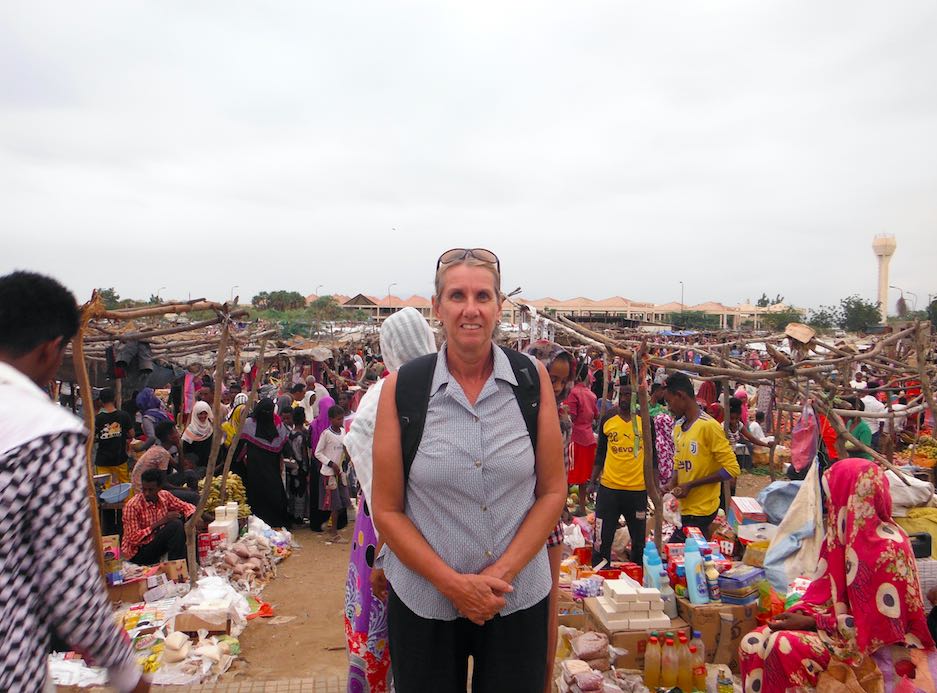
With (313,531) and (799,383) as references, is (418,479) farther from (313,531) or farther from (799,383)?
(313,531)

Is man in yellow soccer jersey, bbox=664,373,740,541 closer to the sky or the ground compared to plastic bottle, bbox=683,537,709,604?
closer to the sky

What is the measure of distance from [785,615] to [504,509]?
1.86 metres

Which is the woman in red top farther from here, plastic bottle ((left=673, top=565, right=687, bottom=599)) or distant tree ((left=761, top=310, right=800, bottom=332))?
distant tree ((left=761, top=310, right=800, bottom=332))

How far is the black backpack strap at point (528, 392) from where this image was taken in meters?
1.77

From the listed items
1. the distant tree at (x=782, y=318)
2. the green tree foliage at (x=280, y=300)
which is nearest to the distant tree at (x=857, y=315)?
the distant tree at (x=782, y=318)

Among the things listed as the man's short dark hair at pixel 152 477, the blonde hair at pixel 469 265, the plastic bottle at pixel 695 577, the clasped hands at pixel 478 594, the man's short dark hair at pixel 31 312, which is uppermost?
the blonde hair at pixel 469 265

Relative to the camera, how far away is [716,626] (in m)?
3.62

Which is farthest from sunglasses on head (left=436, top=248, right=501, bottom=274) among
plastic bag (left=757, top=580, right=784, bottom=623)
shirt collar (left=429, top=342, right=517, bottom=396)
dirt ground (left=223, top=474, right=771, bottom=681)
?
dirt ground (left=223, top=474, right=771, bottom=681)

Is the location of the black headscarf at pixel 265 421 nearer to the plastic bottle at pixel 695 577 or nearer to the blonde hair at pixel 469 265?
the plastic bottle at pixel 695 577

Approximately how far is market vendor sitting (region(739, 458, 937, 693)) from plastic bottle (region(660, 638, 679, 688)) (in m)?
0.61

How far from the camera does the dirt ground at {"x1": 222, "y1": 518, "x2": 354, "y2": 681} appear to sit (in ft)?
13.3

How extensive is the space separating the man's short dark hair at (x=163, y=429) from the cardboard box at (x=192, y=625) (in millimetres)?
2943

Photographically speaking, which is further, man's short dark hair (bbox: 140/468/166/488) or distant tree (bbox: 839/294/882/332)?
distant tree (bbox: 839/294/882/332)

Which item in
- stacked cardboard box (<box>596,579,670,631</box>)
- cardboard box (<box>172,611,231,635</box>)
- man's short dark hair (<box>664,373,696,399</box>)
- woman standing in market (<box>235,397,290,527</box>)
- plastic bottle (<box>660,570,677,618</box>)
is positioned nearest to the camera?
stacked cardboard box (<box>596,579,670,631</box>)
